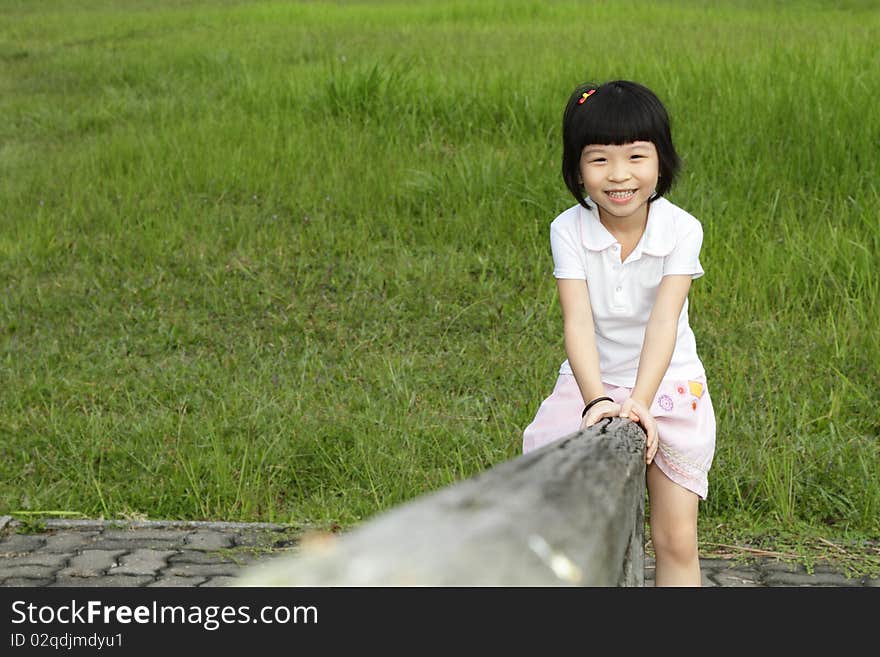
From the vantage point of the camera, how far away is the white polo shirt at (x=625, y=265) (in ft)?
9.33

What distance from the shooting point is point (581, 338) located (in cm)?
275

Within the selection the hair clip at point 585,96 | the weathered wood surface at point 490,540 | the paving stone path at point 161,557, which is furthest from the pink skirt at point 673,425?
the weathered wood surface at point 490,540

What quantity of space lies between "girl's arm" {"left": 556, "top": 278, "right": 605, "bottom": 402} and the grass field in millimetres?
1892

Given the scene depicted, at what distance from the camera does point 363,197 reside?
802 cm

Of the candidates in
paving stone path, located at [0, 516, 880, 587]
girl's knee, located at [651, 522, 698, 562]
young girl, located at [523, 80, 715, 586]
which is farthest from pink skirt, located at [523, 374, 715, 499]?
paving stone path, located at [0, 516, 880, 587]

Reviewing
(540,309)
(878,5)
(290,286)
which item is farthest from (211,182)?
(878,5)

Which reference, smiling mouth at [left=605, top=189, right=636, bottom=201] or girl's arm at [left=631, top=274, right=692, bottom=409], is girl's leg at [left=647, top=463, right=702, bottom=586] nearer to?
girl's arm at [left=631, top=274, right=692, bottom=409]

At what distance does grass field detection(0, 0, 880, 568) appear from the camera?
4.83m

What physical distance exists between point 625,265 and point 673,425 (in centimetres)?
43

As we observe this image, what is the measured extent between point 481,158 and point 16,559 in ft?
15.5

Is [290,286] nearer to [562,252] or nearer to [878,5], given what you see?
[562,252]

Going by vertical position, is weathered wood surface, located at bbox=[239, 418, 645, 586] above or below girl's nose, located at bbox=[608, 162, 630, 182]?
above

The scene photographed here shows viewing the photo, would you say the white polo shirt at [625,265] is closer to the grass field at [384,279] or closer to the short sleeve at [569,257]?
the short sleeve at [569,257]

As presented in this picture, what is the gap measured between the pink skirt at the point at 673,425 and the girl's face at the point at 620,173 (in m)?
0.49
